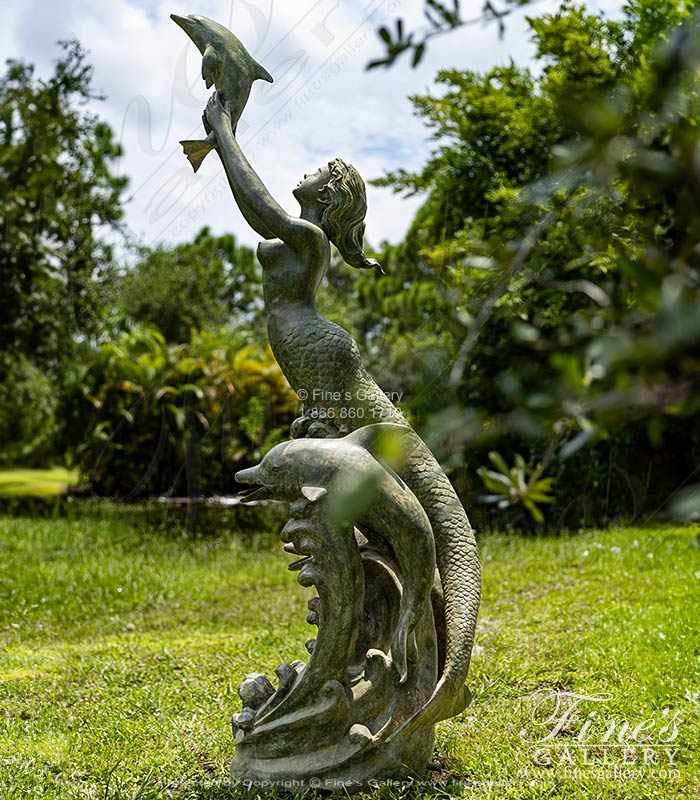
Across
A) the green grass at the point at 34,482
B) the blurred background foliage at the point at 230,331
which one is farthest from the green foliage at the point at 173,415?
the green grass at the point at 34,482

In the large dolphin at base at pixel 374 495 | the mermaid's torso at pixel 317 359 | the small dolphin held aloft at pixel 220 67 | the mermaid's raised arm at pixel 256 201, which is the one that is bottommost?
the large dolphin at base at pixel 374 495

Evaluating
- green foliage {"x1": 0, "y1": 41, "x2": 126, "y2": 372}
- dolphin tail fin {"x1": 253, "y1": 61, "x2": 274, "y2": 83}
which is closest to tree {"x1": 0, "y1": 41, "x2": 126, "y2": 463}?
green foliage {"x1": 0, "y1": 41, "x2": 126, "y2": 372}

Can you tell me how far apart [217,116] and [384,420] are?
1230 mm

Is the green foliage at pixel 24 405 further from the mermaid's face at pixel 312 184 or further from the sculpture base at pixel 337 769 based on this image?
the sculpture base at pixel 337 769

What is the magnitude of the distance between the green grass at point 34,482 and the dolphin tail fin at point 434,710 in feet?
30.1

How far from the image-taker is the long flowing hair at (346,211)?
313 cm

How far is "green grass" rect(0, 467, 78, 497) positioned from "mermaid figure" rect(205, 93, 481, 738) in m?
8.92

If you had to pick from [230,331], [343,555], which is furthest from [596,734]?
[230,331]

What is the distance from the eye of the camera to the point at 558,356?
803 mm

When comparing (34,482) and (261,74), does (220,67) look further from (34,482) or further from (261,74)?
(34,482)

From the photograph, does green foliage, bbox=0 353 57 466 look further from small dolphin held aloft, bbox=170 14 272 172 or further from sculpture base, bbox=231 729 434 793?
sculpture base, bbox=231 729 434 793

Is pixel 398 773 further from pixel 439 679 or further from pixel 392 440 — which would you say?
pixel 392 440

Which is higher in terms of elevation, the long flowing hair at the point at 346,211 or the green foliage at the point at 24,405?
the long flowing hair at the point at 346,211

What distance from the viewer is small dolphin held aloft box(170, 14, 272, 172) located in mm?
3049
